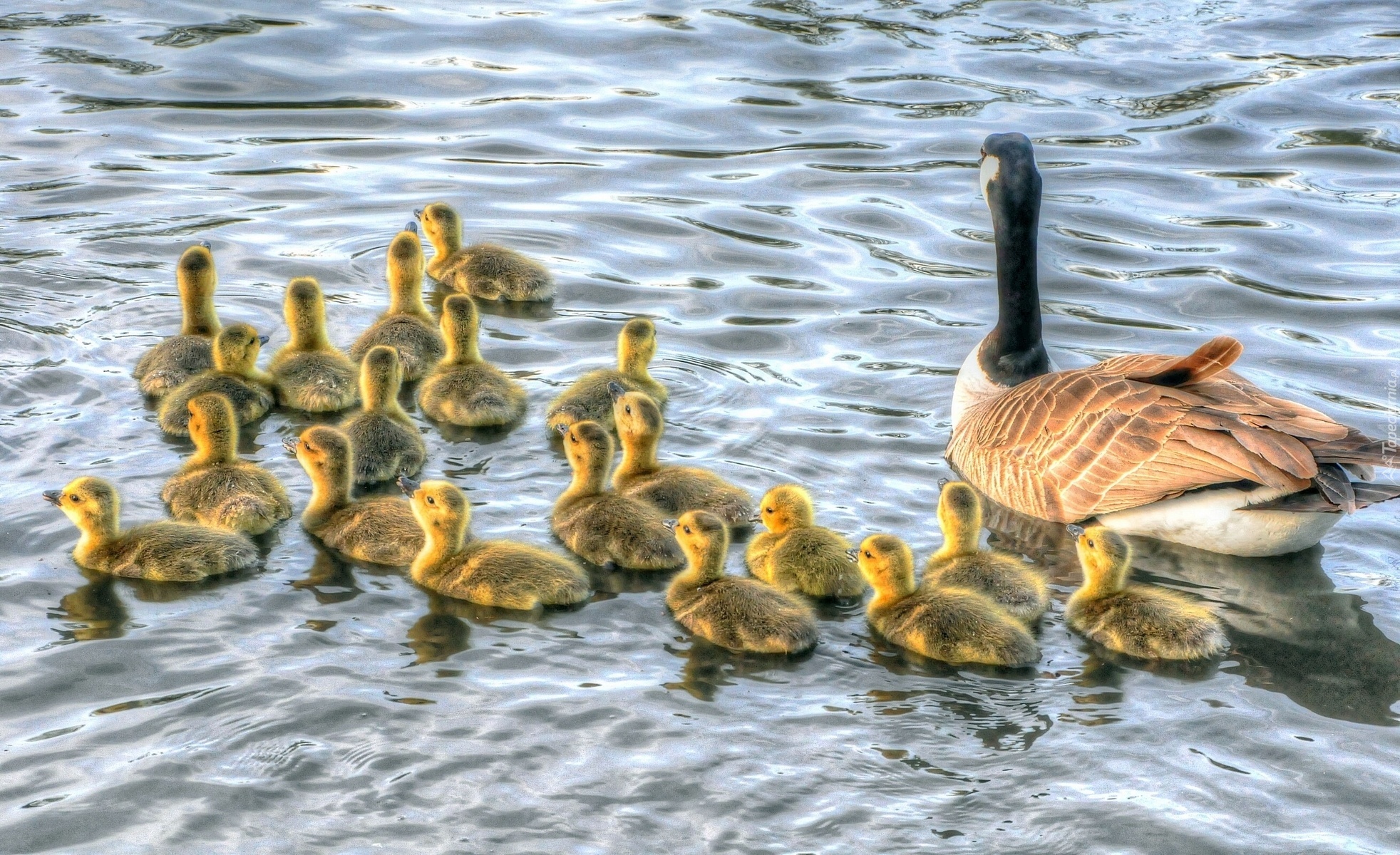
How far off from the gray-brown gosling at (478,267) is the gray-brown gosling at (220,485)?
142 inches

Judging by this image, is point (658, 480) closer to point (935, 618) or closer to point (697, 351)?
point (935, 618)

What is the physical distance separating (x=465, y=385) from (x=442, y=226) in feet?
9.28

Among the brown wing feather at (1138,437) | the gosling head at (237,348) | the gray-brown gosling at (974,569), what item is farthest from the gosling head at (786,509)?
the gosling head at (237,348)

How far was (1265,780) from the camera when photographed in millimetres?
6527

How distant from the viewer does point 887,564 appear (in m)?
7.56

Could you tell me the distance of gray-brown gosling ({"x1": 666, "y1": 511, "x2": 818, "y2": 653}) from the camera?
7395mm

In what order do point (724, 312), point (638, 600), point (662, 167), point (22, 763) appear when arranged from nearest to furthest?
point (22, 763), point (638, 600), point (724, 312), point (662, 167)

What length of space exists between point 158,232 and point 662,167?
4.69 meters

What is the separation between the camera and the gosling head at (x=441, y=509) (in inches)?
308

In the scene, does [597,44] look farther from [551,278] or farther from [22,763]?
[22,763]

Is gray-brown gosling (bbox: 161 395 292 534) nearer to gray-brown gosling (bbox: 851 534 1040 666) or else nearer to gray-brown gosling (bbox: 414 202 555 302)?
gray-brown gosling (bbox: 851 534 1040 666)

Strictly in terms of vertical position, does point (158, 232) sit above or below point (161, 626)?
above

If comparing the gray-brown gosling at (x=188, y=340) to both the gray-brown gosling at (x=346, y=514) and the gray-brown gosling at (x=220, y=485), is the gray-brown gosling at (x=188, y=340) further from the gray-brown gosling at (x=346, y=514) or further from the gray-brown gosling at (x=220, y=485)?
the gray-brown gosling at (x=346, y=514)

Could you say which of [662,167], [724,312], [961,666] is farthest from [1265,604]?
[662,167]
